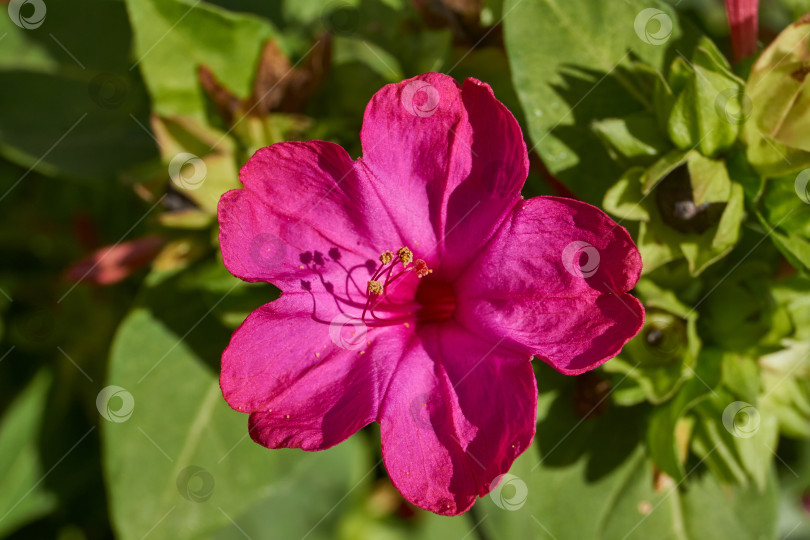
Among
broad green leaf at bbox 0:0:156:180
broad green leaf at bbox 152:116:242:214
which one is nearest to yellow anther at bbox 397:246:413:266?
broad green leaf at bbox 152:116:242:214

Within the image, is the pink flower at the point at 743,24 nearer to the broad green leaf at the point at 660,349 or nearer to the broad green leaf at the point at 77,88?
the broad green leaf at the point at 660,349

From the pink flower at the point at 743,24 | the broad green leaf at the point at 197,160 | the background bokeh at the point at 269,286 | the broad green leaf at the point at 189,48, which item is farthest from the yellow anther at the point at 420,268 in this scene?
the pink flower at the point at 743,24

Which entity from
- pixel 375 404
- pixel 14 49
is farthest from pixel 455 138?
pixel 14 49

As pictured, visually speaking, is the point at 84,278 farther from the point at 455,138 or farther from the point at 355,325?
the point at 455,138

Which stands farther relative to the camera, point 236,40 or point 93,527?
point 93,527

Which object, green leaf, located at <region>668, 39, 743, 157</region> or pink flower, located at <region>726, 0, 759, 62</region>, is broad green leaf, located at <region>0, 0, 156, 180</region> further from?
pink flower, located at <region>726, 0, 759, 62</region>

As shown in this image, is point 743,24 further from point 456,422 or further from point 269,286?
point 269,286
